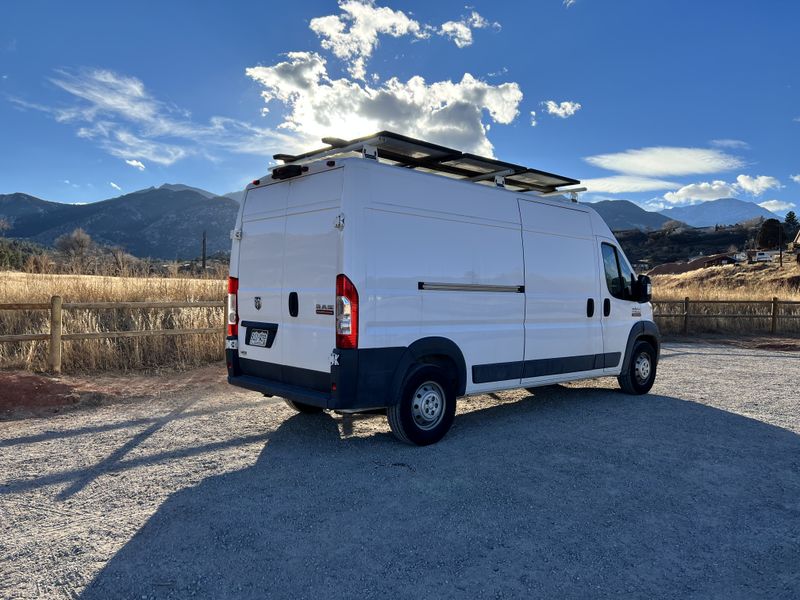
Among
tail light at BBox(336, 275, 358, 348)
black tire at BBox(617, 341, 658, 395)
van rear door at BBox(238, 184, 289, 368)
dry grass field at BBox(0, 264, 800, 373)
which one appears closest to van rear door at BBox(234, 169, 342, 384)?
van rear door at BBox(238, 184, 289, 368)

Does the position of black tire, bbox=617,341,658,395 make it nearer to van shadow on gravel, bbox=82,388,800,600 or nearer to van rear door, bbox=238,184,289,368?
van shadow on gravel, bbox=82,388,800,600

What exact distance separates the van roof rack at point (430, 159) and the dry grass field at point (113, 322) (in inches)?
197

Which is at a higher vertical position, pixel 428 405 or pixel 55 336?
pixel 55 336

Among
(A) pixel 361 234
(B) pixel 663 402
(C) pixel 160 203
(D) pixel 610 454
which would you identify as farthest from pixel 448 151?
(C) pixel 160 203

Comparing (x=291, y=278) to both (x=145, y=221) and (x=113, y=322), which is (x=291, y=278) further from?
(x=145, y=221)

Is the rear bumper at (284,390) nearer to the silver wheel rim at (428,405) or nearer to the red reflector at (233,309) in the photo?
the red reflector at (233,309)

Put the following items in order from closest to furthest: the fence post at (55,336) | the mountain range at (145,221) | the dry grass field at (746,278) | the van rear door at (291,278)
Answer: the van rear door at (291,278)
the fence post at (55,336)
the dry grass field at (746,278)
the mountain range at (145,221)

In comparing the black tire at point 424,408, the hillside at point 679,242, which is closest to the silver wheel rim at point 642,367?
the black tire at point 424,408

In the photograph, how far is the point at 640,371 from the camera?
8219mm

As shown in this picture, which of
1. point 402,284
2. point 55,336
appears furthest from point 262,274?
point 55,336

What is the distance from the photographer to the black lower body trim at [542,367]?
608 cm

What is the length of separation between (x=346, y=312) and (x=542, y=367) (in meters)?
2.91

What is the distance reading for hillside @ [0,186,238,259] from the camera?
149500 millimetres

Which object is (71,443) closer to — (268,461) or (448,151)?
(268,461)
